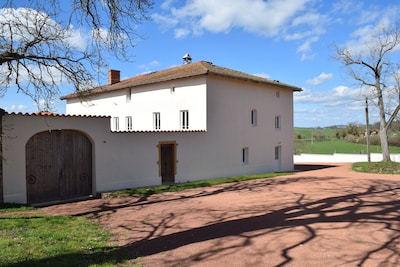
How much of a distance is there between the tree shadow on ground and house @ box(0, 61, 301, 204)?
10.3 feet

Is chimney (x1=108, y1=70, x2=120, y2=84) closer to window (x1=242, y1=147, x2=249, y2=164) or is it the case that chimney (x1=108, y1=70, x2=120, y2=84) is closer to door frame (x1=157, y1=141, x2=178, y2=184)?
window (x1=242, y1=147, x2=249, y2=164)

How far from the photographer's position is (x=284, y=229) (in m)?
7.32

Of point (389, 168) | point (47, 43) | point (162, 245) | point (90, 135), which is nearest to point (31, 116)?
point (90, 135)

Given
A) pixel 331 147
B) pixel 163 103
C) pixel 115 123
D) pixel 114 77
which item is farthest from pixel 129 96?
pixel 331 147

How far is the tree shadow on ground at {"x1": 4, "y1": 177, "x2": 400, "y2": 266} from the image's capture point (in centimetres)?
555

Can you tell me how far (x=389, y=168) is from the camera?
2278 cm

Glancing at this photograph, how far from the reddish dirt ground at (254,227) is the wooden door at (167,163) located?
385cm

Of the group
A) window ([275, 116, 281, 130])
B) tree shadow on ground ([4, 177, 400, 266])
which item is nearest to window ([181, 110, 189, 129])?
window ([275, 116, 281, 130])

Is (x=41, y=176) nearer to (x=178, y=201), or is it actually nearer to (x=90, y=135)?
(x=90, y=135)

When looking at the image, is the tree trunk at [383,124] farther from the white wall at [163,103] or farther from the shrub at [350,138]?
the shrub at [350,138]

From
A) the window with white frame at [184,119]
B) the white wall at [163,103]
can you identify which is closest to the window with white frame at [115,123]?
the white wall at [163,103]

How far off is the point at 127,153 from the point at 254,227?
824 centimetres

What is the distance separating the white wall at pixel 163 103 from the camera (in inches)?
755

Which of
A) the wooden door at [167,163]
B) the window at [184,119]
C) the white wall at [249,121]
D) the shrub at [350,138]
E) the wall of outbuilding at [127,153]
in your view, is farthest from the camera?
the shrub at [350,138]
